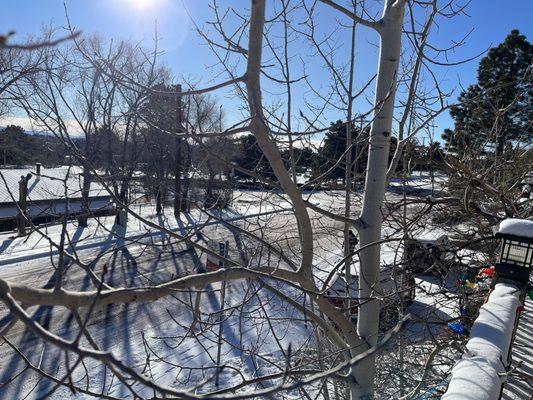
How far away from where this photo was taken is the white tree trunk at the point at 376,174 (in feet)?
9.21

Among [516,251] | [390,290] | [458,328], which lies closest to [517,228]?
[516,251]

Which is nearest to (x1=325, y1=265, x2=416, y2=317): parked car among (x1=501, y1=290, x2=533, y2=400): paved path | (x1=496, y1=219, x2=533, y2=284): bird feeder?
(x1=496, y1=219, x2=533, y2=284): bird feeder

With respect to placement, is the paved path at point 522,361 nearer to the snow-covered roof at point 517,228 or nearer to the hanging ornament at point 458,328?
the hanging ornament at point 458,328

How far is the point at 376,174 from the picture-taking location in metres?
2.90

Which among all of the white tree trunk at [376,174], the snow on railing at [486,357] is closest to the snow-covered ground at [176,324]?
the white tree trunk at [376,174]

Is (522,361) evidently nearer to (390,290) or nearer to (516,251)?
(390,290)

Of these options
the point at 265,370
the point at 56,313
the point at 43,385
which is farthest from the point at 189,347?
the point at 56,313

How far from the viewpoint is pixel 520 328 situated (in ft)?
19.4

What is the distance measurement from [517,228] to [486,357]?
4.34ft

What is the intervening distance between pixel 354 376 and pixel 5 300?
7.41 feet

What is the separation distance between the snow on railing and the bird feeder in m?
0.40

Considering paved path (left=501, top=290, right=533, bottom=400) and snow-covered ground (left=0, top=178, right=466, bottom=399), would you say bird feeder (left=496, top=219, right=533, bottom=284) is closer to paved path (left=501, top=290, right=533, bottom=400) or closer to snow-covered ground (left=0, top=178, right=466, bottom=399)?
snow-covered ground (left=0, top=178, right=466, bottom=399)

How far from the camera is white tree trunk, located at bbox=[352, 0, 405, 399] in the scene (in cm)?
281

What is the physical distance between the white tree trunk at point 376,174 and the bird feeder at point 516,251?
76 cm
